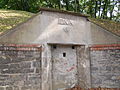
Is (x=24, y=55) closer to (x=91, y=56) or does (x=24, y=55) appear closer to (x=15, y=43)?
(x=15, y=43)

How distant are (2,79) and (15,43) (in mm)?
1305

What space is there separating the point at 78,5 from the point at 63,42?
15.5 m

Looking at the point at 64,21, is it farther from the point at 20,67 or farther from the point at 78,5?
the point at 78,5

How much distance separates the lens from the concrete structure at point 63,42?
541cm

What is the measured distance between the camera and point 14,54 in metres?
5.07

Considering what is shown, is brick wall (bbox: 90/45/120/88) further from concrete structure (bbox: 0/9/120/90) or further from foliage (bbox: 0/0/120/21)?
foliage (bbox: 0/0/120/21)

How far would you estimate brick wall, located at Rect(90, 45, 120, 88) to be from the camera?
20.1ft

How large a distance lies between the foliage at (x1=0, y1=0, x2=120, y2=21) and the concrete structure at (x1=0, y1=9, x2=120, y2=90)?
13910 millimetres

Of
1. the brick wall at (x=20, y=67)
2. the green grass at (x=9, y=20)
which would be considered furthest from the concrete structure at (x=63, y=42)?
the green grass at (x=9, y=20)

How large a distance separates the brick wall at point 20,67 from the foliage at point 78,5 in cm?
1561

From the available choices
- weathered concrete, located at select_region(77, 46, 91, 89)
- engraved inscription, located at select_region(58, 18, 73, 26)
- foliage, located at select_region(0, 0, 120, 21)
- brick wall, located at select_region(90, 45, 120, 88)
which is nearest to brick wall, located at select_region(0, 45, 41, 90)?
engraved inscription, located at select_region(58, 18, 73, 26)

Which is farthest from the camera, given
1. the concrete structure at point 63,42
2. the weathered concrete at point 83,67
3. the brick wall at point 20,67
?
the weathered concrete at point 83,67

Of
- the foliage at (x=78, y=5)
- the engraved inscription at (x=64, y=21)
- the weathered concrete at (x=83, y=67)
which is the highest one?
the foliage at (x=78, y=5)

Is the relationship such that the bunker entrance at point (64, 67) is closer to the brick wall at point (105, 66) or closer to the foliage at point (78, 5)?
the brick wall at point (105, 66)
